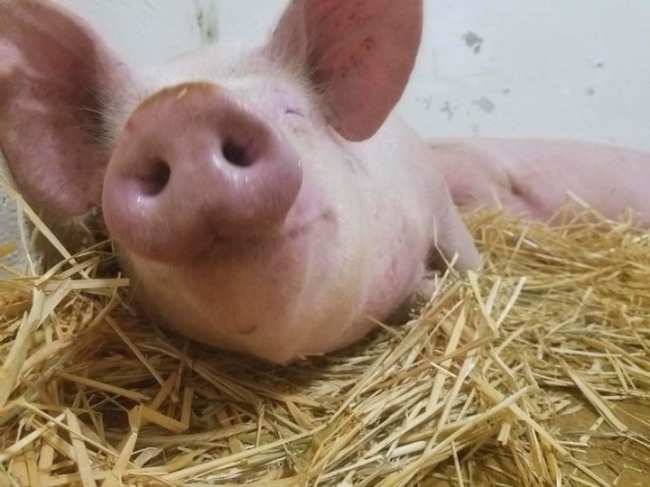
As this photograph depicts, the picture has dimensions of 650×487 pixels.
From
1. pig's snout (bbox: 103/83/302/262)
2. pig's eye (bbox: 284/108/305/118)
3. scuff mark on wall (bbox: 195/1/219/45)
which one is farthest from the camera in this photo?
scuff mark on wall (bbox: 195/1/219/45)

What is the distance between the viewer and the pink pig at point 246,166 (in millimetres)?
1021

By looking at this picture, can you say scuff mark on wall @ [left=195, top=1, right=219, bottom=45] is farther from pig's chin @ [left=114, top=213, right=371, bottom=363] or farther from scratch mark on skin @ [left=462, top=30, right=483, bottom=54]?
pig's chin @ [left=114, top=213, right=371, bottom=363]

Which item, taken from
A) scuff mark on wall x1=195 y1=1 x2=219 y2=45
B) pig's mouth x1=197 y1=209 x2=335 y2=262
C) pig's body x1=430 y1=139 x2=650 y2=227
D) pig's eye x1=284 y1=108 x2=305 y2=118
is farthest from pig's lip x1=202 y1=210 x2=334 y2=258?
pig's body x1=430 y1=139 x2=650 y2=227

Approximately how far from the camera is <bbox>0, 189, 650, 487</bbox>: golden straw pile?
1158 mm

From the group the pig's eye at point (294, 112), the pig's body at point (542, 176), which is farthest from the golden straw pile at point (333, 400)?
the pig's body at point (542, 176)

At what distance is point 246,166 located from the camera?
3.38 feet

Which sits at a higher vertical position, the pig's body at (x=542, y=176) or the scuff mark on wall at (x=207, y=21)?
the scuff mark on wall at (x=207, y=21)

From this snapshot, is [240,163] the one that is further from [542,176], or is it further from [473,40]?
[473,40]

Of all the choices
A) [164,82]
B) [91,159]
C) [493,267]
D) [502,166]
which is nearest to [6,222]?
[91,159]

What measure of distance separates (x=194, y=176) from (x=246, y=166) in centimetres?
7

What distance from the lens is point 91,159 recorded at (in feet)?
4.99

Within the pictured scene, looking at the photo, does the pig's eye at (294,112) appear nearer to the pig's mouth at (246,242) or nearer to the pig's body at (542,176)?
the pig's mouth at (246,242)

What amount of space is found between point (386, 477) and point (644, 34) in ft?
8.34

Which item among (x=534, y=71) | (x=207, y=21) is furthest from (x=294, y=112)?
(x=534, y=71)
